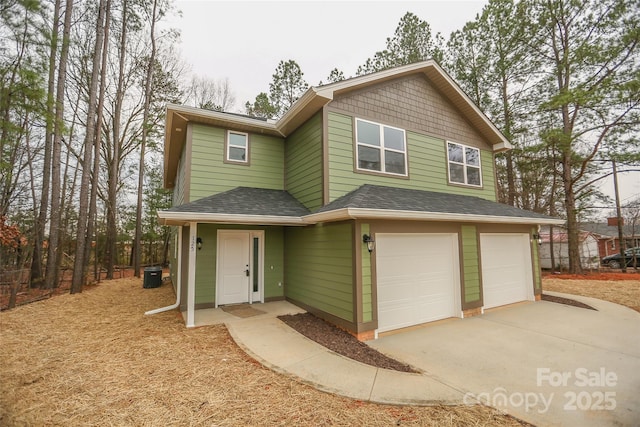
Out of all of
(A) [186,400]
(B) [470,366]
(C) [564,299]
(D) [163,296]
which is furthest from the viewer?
(D) [163,296]

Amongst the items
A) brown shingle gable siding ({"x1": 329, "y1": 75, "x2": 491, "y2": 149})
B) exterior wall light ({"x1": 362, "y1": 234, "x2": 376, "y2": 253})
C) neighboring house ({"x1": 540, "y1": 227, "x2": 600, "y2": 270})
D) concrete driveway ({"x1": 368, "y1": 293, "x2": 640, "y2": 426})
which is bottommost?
concrete driveway ({"x1": 368, "y1": 293, "x2": 640, "y2": 426})

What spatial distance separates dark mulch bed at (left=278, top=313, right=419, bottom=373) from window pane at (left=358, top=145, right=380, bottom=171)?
3.87m

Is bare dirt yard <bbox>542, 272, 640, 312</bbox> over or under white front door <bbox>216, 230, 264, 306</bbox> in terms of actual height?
under

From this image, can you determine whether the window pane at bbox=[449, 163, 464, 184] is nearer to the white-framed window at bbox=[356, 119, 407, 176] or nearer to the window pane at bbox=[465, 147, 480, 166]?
the window pane at bbox=[465, 147, 480, 166]

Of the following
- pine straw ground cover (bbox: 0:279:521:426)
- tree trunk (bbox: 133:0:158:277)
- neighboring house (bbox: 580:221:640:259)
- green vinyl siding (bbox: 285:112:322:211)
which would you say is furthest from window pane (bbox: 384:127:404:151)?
neighboring house (bbox: 580:221:640:259)

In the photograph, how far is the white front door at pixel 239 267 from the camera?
293 inches

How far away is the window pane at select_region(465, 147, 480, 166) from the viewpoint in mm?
9363

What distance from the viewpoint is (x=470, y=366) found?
4.15m

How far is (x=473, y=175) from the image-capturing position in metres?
9.38

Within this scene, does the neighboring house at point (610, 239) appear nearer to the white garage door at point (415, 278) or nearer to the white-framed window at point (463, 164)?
the white-framed window at point (463, 164)

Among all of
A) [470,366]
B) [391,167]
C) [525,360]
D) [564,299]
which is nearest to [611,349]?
[525,360]

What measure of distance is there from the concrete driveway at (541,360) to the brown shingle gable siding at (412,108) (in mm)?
5397

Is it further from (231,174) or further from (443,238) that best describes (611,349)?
(231,174)

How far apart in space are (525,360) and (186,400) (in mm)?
4897
